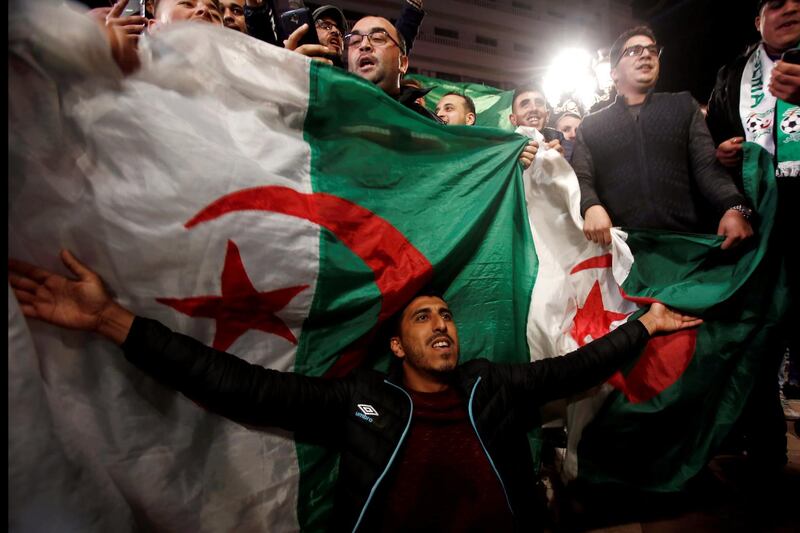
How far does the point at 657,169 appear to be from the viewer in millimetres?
2285

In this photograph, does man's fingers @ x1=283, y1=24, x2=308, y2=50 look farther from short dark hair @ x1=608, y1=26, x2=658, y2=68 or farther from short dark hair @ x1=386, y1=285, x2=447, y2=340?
short dark hair @ x1=608, y1=26, x2=658, y2=68

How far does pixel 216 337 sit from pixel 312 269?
45 cm

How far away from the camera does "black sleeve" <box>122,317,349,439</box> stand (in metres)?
1.36

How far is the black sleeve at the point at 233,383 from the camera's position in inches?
53.6

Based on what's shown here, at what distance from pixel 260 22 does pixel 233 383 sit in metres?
2.11

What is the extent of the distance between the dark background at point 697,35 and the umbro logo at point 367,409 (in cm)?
737

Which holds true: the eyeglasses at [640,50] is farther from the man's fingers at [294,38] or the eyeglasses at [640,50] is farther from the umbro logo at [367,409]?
the umbro logo at [367,409]

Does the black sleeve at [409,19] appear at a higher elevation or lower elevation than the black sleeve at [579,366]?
higher

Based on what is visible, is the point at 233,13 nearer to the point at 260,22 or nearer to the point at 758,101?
the point at 260,22

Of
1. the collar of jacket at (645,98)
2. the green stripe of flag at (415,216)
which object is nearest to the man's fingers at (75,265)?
the green stripe of flag at (415,216)

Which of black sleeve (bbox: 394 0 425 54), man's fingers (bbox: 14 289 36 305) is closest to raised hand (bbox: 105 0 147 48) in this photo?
man's fingers (bbox: 14 289 36 305)

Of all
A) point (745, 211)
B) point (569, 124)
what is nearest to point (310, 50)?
point (745, 211)

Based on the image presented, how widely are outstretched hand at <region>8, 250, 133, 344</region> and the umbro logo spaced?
2.98 feet

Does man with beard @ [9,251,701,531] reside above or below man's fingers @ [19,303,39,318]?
below
